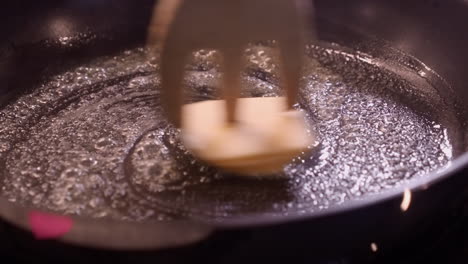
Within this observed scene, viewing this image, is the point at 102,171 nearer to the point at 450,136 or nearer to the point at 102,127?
the point at 102,127

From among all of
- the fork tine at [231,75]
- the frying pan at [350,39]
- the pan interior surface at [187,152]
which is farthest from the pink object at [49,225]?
the fork tine at [231,75]

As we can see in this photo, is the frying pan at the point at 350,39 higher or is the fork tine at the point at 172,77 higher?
the frying pan at the point at 350,39

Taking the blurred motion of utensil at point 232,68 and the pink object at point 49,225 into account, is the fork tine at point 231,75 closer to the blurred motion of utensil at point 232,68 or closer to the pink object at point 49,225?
the blurred motion of utensil at point 232,68

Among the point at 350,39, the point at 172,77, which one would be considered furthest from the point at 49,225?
the point at 350,39

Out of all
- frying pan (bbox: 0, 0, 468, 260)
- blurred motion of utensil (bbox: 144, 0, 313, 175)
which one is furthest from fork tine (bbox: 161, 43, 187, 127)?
frying pan (bbox: 0, 0, 468, 260)

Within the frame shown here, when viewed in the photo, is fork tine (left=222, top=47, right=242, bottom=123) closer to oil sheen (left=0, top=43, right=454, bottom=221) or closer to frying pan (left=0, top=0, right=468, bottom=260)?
oil sheen (left=0, top=43, right=454, bottom=221)

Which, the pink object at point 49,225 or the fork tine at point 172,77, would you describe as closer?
the pink object at point 49,225

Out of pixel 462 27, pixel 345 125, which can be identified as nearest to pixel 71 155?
pixel 345 125
